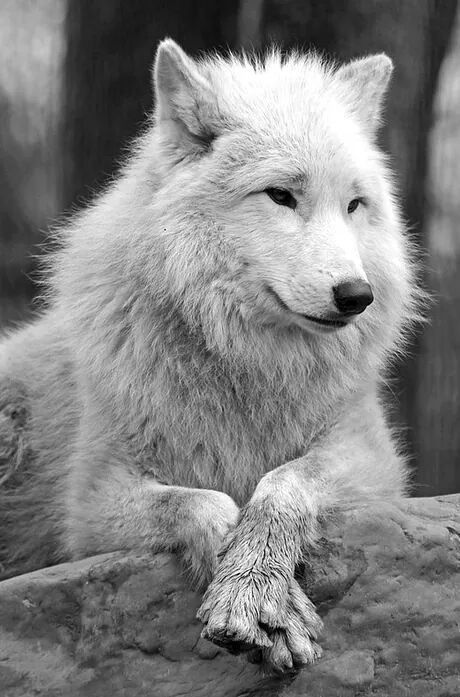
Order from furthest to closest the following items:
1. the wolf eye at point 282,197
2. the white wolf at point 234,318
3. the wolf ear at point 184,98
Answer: the wolf ear at point 184,98 → the wolf eye at point 282,197 → the white wolf at point 234,318

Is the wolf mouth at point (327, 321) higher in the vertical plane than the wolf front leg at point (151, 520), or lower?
higher

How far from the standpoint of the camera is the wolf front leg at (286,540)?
380 cm

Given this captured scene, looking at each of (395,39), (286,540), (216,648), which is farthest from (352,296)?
(395,39)

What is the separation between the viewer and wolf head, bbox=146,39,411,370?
445 centimetres

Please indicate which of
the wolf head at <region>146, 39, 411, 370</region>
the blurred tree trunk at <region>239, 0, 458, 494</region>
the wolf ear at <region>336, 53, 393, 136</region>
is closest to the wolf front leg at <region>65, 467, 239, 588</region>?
the wolf head at <region>146, 39, 411, 370</region>

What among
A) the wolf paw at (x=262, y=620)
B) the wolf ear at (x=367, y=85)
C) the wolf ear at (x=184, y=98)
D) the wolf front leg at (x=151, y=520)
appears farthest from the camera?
the wolf ear at (x=367, y=85)

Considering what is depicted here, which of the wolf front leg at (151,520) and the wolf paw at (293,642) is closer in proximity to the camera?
the wolf paw at (293,642)

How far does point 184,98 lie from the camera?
4773 mm

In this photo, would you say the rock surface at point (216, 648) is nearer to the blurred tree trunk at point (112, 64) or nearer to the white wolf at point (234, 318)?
the white wolf at point (234, 318)

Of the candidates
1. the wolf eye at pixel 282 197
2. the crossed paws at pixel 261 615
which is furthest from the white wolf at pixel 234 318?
the crossed paws at pixel 261 615

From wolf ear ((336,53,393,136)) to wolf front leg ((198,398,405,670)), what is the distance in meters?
1.51

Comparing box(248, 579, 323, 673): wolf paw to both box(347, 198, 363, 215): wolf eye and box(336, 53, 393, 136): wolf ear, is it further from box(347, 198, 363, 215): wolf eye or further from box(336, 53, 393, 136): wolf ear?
box(336, 53, 393, 136): wolf ear

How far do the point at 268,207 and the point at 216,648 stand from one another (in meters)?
1.83

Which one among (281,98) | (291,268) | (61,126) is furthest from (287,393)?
(61,126)
